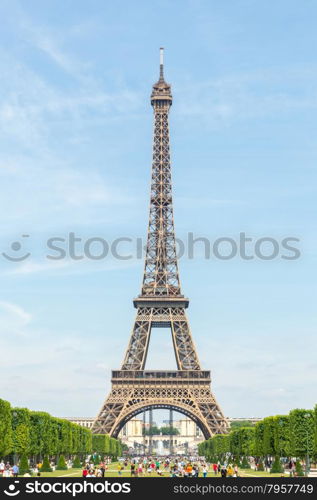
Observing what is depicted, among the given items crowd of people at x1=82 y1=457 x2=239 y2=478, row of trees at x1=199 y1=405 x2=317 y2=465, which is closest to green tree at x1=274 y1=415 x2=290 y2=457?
row of trees at x1=199 y1=405 x2=317 y2=465

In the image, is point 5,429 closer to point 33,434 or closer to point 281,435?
point 33,434

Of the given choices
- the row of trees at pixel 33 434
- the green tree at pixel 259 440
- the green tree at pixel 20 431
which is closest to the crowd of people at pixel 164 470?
the green tree at pixel 259 440

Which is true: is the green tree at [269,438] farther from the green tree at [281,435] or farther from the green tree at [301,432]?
the green tree at [301,432]

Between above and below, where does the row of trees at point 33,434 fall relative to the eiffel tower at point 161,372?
below

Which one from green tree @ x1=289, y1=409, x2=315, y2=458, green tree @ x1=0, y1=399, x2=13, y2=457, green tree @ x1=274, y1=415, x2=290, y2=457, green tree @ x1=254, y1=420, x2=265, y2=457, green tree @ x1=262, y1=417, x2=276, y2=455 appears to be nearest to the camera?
green tree @ x1=0, y1=399, x2=13, y2=457

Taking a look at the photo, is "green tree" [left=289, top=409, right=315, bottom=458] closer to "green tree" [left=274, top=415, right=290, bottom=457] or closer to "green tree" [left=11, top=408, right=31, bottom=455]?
"green tree" [left=274, top=415, right=290, bottom=457]

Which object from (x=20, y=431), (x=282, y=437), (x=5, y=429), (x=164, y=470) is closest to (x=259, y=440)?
(x=282, y=437)
